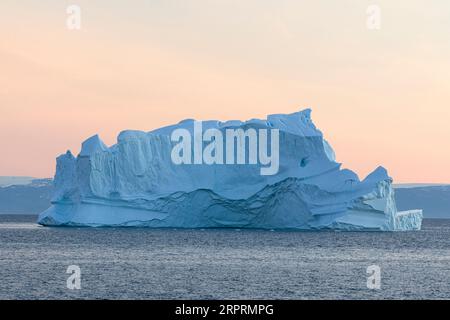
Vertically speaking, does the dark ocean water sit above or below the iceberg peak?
below

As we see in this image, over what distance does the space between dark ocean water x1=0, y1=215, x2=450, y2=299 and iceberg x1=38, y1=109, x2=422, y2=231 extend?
7.32ft

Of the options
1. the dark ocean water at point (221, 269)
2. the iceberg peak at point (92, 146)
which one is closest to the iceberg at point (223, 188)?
the iceberg peak at point (92, 146)

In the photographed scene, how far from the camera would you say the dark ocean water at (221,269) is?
2372 centimetres

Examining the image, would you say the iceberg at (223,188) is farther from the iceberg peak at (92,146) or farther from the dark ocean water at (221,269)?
the dark ocean water at (221,269)

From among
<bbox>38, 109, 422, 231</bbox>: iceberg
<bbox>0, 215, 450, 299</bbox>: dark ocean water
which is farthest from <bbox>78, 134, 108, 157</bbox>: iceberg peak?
<bbox>0, 215, 450, 299</bbox>: dark ocean water

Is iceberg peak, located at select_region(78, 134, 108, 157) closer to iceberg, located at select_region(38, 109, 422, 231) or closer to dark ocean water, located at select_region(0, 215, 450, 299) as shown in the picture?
iceberg, located at select_region(38, 109, 422, 231)

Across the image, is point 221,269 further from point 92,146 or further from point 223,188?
point 92,146

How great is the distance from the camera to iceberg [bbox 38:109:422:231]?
48750 mm

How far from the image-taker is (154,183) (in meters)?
51.8

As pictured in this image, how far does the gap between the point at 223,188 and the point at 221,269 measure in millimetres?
20473
